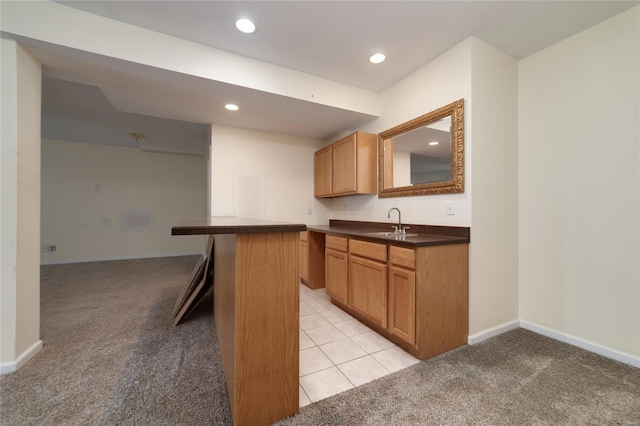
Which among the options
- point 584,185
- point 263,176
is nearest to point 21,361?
point 263,176

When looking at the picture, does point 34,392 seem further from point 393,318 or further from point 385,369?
point 393,318

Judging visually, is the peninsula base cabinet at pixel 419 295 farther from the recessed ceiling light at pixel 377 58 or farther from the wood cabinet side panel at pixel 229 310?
the recessed ceiling light at pixel 377 58

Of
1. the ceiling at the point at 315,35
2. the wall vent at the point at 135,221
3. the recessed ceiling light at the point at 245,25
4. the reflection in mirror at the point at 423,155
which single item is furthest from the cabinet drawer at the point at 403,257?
the wall vent at the point at 135,221

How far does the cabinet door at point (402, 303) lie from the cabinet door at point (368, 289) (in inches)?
3.0

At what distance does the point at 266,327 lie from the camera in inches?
46.8

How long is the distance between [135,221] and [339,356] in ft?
19.3

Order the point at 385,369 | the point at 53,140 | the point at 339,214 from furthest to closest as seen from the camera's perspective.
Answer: the point at 53,140 → the point at 339,214 → the point at 385,369

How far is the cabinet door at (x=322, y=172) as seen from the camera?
3.66m

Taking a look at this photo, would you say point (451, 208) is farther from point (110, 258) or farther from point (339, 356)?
point (110, 258)

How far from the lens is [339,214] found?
13.0 ft

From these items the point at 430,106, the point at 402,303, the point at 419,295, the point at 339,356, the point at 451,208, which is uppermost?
the point at 430,106

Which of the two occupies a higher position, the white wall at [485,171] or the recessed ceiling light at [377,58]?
the recessed ceiling light at [377,58]

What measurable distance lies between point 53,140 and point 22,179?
15.7ft

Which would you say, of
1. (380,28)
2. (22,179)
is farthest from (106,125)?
(380,28)
